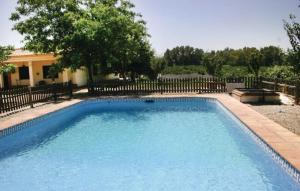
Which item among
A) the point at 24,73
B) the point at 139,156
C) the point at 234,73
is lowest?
the point at 139,156

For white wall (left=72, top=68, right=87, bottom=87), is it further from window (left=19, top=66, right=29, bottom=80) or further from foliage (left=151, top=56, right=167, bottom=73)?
foliage (left=151, top=56, right=167, bottom=73)

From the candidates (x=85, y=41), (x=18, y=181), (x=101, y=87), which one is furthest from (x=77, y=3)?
(x=18, y=181)

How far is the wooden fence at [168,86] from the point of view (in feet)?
70.8

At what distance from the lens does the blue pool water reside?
7.27m

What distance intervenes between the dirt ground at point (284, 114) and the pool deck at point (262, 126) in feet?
1.04

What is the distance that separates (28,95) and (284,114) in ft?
40.7

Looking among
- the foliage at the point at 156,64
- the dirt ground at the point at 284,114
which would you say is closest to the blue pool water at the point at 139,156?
the dirt ground at the point at 284,114

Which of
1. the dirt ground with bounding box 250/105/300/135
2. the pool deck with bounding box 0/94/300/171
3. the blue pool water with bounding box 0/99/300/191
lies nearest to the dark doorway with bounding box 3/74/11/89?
the pool deck with bounding box 0/94/300/171

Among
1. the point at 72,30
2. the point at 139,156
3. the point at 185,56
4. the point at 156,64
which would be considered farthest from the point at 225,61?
the point at 139,156

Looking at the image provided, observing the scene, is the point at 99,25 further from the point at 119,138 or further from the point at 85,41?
the point at 119,138

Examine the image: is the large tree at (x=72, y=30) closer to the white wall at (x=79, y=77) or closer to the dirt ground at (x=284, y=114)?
the white wall at (x=79, y=77)

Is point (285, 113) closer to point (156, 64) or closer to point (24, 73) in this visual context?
point (156, 64)

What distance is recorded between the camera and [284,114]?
12516mm

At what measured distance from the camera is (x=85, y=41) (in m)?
21.1
